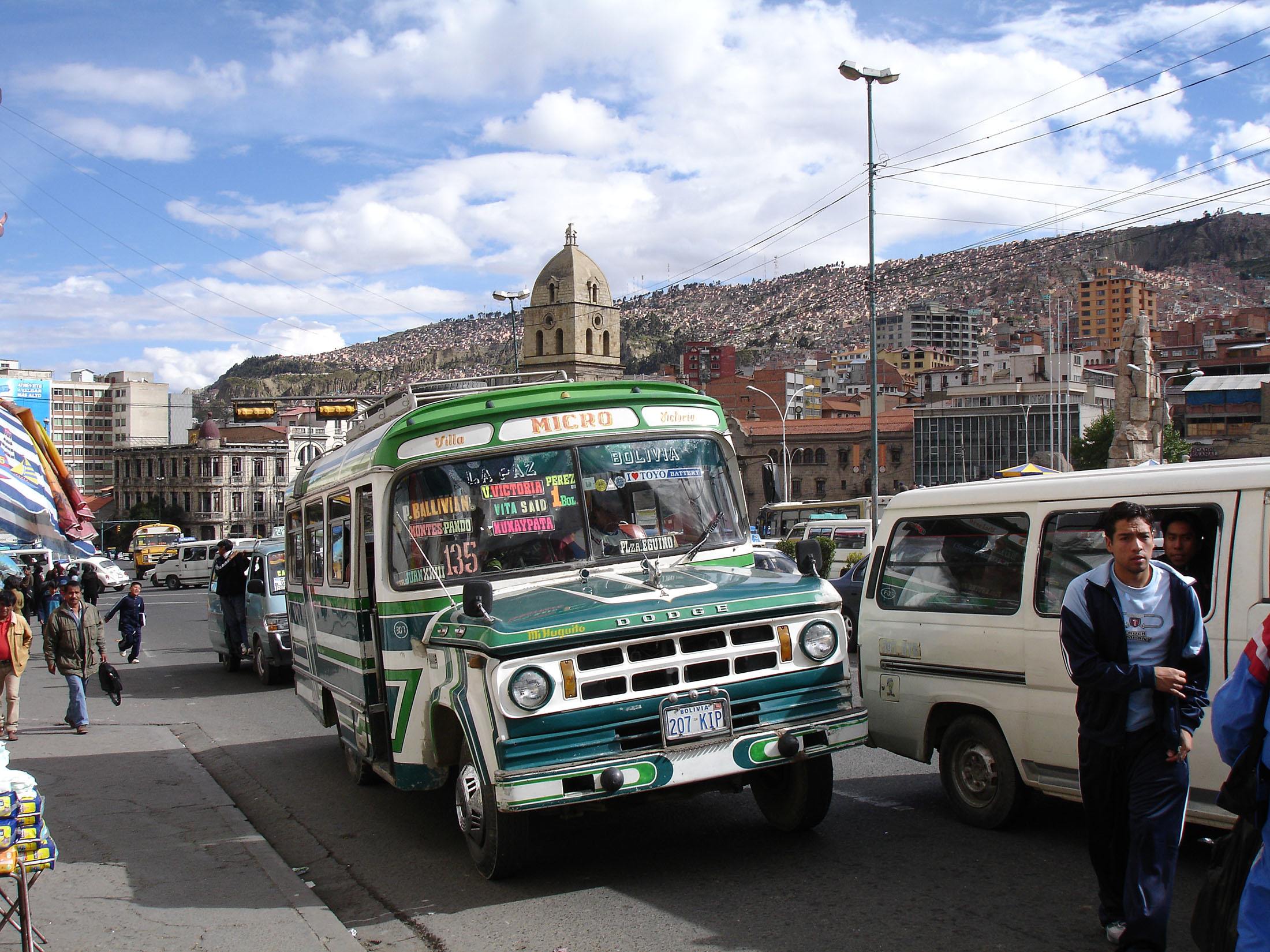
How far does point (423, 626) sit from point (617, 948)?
2.20m

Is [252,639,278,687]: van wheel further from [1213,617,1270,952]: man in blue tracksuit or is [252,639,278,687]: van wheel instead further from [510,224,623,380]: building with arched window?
[510,224,623,380]: building with arched window

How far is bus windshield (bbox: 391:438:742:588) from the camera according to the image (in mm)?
6617

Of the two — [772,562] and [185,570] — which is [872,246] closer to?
[772,562]

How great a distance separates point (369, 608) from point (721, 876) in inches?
113

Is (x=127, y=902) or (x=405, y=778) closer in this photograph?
(x=127, y=902)

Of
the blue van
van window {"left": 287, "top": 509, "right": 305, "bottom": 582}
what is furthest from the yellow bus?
van window {"left": 287, "top": 509, "right": 305, "bottom": 582}

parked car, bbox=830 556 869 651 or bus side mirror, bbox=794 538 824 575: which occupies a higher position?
bus side mirror, bbox=794 538 824 575

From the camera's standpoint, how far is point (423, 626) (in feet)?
21.5

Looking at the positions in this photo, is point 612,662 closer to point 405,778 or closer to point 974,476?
point 405,778

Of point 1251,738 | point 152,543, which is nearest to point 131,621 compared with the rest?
A: point 1251,738

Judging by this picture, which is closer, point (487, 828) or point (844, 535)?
point (487, 828)

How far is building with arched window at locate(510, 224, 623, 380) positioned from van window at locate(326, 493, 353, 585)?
9578cm

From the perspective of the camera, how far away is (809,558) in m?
6.69

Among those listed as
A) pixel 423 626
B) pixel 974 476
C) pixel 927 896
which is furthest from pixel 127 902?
pixel 974 476
